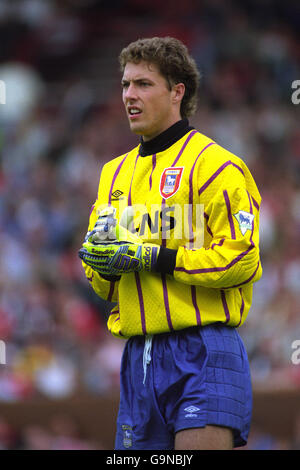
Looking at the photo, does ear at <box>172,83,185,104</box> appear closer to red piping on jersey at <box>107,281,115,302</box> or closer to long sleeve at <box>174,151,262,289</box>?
long sleeve at <box>174,151,262,289</box>

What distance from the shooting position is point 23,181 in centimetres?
1116

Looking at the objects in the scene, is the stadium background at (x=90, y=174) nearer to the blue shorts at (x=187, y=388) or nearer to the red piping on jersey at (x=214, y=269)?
the blue shorts at (x=187, y=388)

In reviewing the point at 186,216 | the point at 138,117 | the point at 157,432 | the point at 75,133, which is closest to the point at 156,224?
the point at 186,216

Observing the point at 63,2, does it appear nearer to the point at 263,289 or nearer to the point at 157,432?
the point at 263,289

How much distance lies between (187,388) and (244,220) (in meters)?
0.73

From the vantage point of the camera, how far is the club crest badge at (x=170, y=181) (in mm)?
3918

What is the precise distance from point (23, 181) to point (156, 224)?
7.41 m

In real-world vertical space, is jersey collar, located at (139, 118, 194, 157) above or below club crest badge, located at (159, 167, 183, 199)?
above

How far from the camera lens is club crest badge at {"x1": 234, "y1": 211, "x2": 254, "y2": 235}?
3818 mm

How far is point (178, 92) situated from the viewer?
4133 millimetres

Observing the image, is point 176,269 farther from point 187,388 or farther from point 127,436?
point 127,436

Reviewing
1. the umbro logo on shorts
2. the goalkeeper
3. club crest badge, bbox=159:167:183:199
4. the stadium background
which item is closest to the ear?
the goalkeeper

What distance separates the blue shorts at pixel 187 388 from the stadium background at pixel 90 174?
3.26 m

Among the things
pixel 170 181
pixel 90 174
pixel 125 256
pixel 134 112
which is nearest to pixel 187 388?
pixel 125 256
